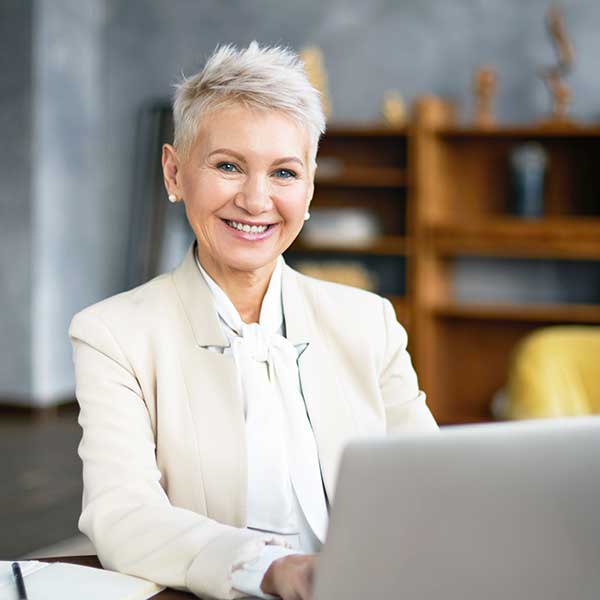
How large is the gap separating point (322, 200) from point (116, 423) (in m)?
5.67

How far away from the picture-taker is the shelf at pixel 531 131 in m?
6.07

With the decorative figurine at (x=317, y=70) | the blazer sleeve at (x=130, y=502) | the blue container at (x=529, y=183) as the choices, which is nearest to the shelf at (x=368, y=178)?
the decorative figurine at (x=317, y=70)

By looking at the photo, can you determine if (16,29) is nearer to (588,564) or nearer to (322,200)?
(322,200)

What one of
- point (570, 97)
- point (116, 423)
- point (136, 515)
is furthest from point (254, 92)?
point (570, 97)

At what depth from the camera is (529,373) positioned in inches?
153

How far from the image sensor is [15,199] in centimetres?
686

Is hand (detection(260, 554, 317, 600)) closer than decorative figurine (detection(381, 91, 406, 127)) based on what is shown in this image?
Yes

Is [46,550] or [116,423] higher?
[116,423]

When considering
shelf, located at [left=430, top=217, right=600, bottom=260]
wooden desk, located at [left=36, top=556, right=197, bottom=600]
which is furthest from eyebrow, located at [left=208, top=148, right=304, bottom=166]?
shelf, located at [left=430, top=217, right=600, bottom=260]

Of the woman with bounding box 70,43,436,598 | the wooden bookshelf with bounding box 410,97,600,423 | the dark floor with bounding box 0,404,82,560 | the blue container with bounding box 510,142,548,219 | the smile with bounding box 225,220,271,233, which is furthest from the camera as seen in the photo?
the blue container with bounding box 510,142,548,219

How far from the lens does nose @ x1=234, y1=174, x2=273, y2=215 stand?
1.50 metres

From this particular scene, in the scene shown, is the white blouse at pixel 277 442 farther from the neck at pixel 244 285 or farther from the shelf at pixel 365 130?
the shelf at pixel 365 130

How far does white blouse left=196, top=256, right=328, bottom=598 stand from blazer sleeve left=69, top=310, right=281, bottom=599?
15cm

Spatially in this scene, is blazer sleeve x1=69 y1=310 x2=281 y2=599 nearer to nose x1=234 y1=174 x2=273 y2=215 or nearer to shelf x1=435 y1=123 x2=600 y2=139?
nose x1=234 y1=174 x2=273 y2=215
